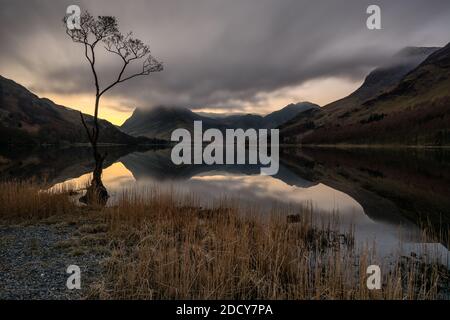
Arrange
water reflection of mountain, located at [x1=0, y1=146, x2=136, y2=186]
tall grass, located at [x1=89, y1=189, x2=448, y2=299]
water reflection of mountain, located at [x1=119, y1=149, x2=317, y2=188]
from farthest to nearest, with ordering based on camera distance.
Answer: water reflection of mountain, located at [x1=119, y1=149, x2=317, y2=188] < water reflection of mountain, located at [x1=0, y1=146, x2=136, y2=186] < tall grass, located at [x1=89, y1=189, x2=448, y2=299]

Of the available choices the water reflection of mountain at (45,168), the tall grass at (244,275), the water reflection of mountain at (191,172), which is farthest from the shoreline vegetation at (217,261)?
the water reflection of mountain at (191,172)

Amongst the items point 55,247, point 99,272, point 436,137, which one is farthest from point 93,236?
point 436,137

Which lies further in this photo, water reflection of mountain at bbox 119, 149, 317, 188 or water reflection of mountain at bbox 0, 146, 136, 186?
water reflection of mountain at bbox 119, 149, 317, 188

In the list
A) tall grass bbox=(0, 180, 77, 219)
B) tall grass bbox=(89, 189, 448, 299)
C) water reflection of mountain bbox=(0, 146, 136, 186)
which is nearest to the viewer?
tall grass bbox=(89, 189, 448, 299)

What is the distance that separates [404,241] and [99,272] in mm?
12574

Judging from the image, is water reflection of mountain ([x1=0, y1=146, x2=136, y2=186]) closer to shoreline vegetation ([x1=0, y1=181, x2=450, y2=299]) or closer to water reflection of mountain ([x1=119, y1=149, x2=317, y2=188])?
shoreline vegetation ([x1=0, y1=181, x2=450, y2=299])

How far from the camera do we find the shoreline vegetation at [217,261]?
24.2 ft

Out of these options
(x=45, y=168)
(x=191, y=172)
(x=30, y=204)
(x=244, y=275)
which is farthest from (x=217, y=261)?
(x=45, y=168)

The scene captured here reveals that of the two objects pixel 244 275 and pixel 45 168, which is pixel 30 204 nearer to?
pixel 244 275

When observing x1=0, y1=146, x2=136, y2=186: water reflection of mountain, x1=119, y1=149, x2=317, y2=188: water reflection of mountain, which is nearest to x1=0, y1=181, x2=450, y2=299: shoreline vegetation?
x1=0, y1=146, x2=136, y2=186: water reflection of mountain

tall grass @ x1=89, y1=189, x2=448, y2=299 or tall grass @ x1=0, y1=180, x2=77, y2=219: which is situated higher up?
tall grass @ x1=0, y1=180, x2=77, y2=219

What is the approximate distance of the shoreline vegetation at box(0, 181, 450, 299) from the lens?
7.38 m

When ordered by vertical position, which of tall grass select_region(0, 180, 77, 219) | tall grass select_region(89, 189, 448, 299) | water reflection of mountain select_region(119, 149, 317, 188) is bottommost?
tall grass select_region(89, 189, 448, 299)
